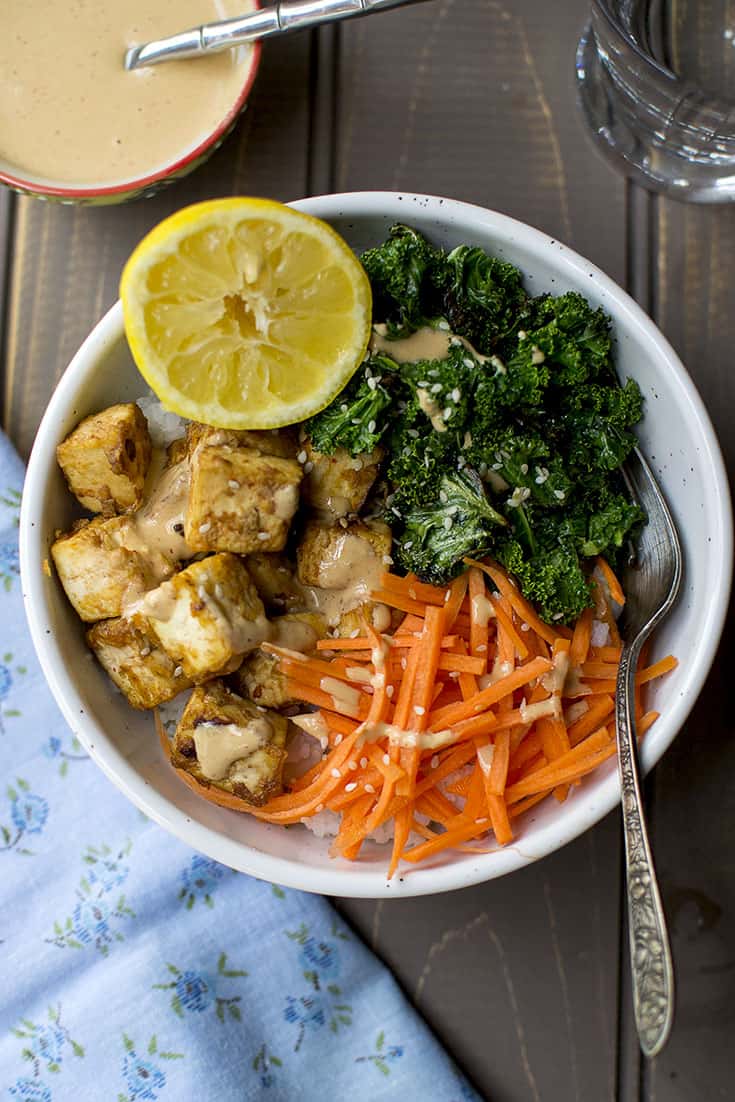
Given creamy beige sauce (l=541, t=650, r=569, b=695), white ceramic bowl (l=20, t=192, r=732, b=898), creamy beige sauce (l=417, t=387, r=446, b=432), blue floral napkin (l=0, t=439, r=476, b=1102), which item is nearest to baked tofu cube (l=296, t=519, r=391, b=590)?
creamy beige sauce (l=417, t=387, r=446, b=432)

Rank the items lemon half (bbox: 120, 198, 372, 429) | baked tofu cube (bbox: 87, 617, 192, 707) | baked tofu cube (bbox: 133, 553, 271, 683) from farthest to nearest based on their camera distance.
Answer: baked tofu cube (bbox: 87, 617, 192, 707), baked tofu cube (bbox: 133, 553, 271, 683), lemon half (bbox: 120, 198, 372, 429)

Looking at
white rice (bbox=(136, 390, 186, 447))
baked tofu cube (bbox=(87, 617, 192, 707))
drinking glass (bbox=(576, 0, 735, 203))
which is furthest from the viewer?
drinking glass (bbox=(576, 0, 735, 203))

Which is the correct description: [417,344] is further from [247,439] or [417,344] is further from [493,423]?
[247,439]

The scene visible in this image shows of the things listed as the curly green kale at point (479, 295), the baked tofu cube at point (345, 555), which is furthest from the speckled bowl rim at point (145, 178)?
the baked tofu cube at point (345, 555)

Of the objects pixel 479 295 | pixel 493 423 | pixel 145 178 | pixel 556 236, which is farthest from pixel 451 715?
pixel 145 178

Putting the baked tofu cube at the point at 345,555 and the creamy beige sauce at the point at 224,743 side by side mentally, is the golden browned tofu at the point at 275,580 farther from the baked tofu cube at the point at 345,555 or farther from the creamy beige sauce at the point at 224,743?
the creamy beige sauce at the point at 224,743

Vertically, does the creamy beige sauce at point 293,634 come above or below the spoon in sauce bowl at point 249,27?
below

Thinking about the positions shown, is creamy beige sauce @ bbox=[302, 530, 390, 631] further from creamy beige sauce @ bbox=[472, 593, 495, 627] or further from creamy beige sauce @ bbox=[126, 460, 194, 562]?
creamy beige sauce @ bbox=[126, 460, 194, 562]
